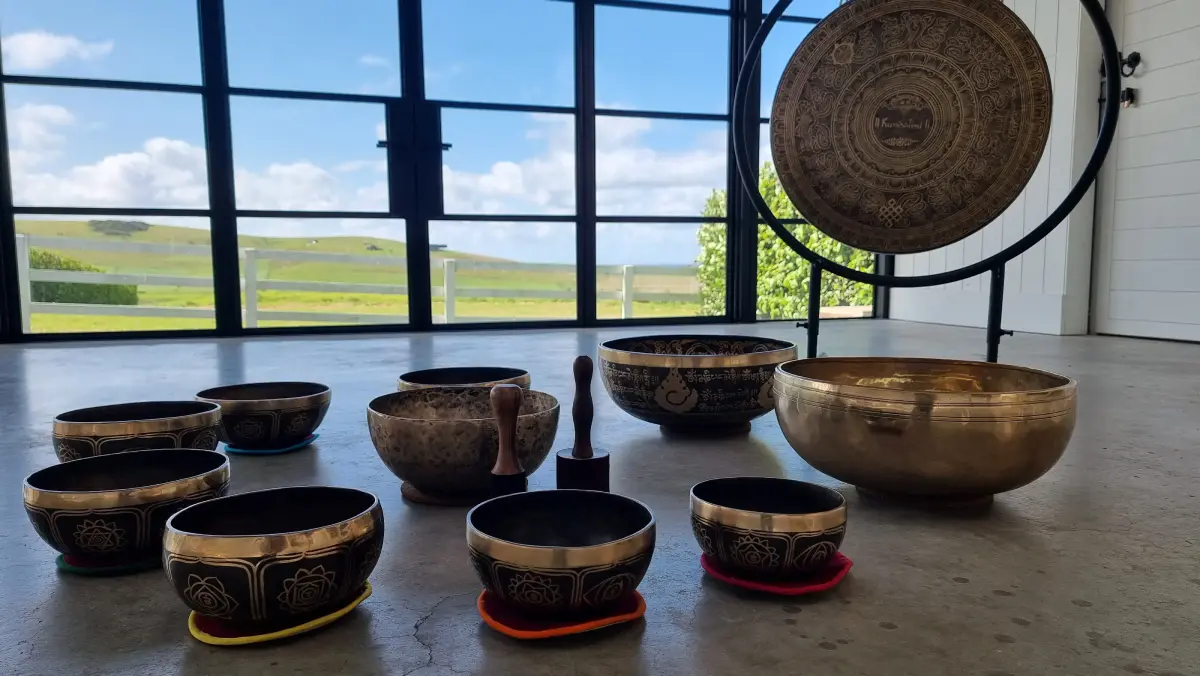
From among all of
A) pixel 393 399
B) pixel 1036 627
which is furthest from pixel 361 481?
pixel 1036 627

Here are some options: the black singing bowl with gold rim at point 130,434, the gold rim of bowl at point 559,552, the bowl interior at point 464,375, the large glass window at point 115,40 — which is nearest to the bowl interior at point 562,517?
the gold rim of bowl at point 559,552

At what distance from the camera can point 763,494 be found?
1243 millimetres

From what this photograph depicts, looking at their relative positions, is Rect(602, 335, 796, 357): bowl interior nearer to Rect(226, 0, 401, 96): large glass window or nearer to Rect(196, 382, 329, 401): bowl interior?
Rect(196, 382, 329, 401): bowl interior

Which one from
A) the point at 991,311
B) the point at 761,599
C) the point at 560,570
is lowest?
the point at 761,599

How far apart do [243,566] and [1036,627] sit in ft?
3.20

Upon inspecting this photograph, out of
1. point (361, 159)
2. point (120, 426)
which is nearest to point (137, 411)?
point (120, 426)

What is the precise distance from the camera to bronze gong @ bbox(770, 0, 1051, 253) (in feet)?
6.81

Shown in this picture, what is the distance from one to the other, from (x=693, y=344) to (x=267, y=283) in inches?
183

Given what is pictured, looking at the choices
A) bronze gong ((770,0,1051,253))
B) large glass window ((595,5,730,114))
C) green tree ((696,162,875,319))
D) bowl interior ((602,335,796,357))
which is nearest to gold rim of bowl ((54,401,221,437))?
bowl interior ((602,335,796,357))

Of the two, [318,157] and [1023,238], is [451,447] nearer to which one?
[1023,238]

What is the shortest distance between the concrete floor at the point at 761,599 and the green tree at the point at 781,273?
16.8ft

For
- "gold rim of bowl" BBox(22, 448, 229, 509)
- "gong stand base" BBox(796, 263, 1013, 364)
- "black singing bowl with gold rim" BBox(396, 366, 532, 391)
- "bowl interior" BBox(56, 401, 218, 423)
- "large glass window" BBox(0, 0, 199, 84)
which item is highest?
"large glass window" BBox(0, 0, 199, 84)

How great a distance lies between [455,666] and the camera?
0.90m

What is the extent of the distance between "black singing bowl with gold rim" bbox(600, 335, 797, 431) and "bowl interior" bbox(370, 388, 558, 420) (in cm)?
39
